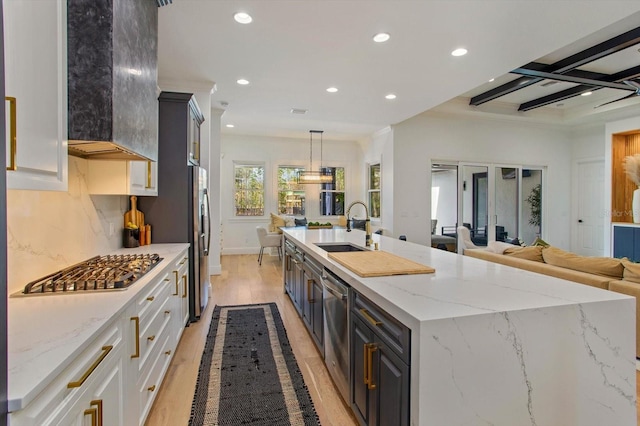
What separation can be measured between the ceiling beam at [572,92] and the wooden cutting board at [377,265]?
200 inches

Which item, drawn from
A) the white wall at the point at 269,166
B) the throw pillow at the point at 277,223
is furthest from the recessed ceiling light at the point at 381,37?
the white wall at the point at 269,166

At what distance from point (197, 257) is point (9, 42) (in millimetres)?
2711


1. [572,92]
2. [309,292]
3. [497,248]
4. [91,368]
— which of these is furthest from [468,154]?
[91,368]

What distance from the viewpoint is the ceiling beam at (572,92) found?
4.70 meters

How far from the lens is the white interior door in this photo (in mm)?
7230

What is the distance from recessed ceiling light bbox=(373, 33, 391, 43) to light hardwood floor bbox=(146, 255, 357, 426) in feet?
9.72

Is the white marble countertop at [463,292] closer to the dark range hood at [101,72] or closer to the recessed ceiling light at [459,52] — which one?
the dark range hood at [101,72]

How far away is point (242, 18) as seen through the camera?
279 centimetres

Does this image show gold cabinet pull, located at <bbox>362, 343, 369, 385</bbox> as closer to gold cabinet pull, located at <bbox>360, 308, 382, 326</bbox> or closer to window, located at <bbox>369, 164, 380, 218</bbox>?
gold cabinet pull, located at <bbox>360, 308, 382, 326</bbox>

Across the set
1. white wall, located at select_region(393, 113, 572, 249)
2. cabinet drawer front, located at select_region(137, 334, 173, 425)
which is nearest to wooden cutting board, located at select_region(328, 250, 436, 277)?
cabinet drawer front, located at select_region(137, 334, 173, 425)

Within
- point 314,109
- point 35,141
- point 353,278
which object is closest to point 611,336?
point 353,278

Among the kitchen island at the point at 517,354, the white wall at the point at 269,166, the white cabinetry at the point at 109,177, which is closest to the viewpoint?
the kitchen island at the point at 517,354

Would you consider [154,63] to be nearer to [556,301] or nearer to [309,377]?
[309,377]

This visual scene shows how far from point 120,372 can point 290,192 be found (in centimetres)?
730
